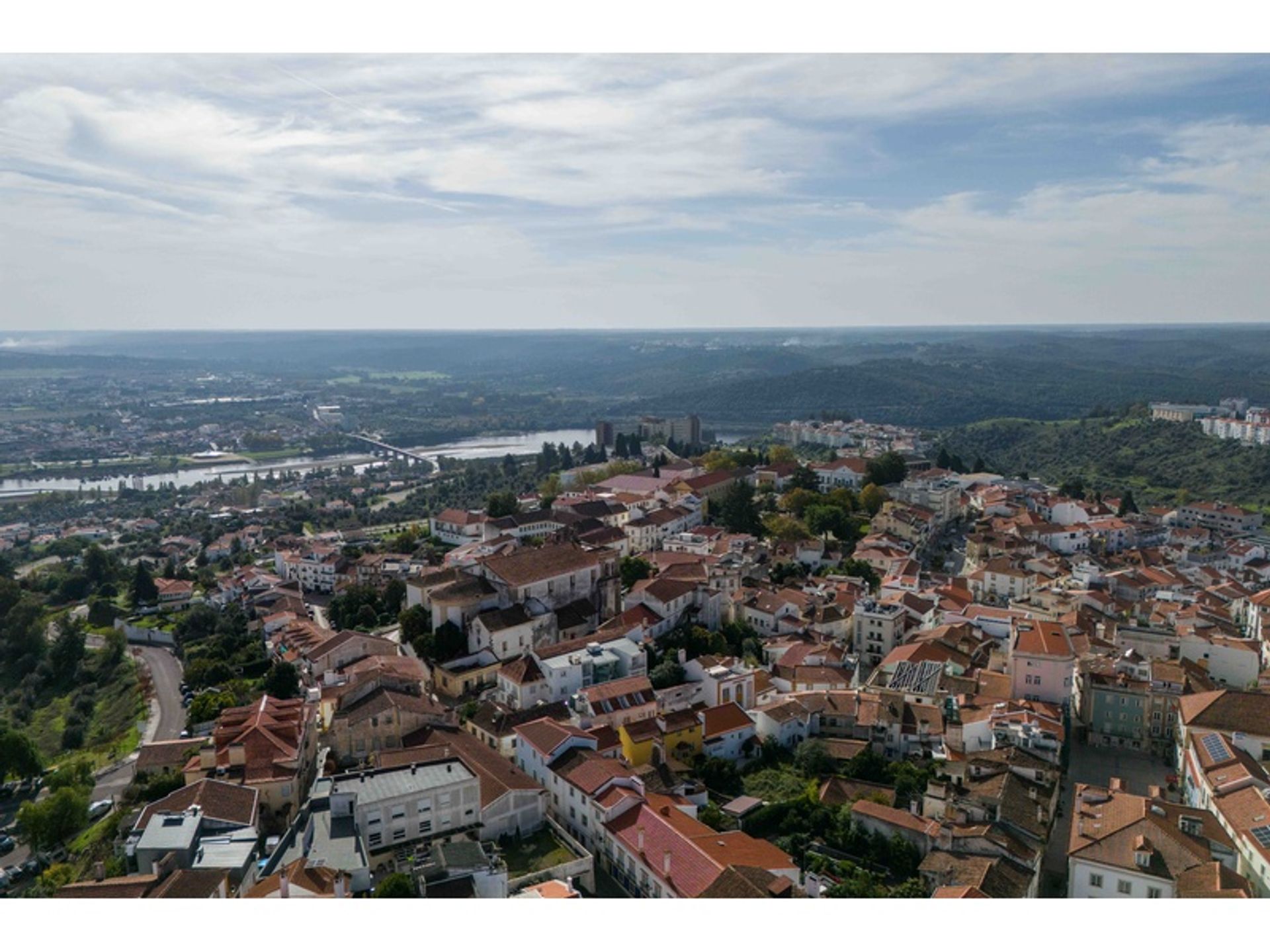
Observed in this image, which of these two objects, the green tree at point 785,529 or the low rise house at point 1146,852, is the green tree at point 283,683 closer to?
the low rise house at point 1146,852

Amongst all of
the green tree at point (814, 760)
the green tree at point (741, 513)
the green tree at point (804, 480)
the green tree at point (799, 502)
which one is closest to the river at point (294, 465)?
the green tree at point (804, 480)

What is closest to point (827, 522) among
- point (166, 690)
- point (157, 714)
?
point (166, 690)

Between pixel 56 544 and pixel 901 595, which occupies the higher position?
pixel 901 595

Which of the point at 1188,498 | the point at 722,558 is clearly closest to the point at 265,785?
the point at 722,558

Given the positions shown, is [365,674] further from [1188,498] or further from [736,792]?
[1188,498]

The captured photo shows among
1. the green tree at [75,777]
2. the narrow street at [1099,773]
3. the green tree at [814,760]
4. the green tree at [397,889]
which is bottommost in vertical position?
the green tree at [75,777]

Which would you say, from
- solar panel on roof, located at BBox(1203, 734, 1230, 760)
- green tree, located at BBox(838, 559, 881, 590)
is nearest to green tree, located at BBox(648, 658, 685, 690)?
solar panel on roof, located at BBox(1203, 734, 1230, 760)
